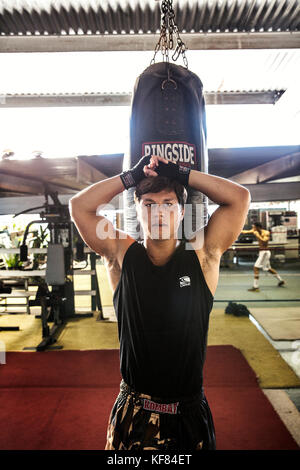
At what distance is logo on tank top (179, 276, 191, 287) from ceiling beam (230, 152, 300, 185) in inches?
107

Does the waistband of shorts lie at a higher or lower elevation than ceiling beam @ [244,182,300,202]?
lower

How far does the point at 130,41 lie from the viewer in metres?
2.79

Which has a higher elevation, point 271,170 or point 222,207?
point 271,170

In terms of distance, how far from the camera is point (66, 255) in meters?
4.99

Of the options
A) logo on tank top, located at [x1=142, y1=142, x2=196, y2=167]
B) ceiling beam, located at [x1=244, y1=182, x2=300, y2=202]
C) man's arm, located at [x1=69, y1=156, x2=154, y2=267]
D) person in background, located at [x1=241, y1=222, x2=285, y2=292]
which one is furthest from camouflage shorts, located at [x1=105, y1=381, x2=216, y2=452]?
person in background, located at [x1=241, y1=222, x2=285, y2=292]

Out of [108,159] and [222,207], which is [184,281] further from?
[108,159]

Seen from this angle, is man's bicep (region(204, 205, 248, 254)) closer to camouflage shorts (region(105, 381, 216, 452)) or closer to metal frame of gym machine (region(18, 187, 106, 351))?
camouflage shorts (region(105, 381, 216, 452))

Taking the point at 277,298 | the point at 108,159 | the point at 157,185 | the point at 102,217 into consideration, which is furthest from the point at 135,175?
the point at 277,298

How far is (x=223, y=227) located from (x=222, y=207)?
0.26ft

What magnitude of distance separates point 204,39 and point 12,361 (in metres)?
4.22

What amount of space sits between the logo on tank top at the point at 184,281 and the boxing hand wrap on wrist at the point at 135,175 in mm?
418

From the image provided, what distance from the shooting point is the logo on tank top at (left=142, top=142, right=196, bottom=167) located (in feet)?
4.07

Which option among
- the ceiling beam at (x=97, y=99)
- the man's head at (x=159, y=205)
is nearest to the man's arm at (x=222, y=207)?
the man's head at (x=159, y=205)
